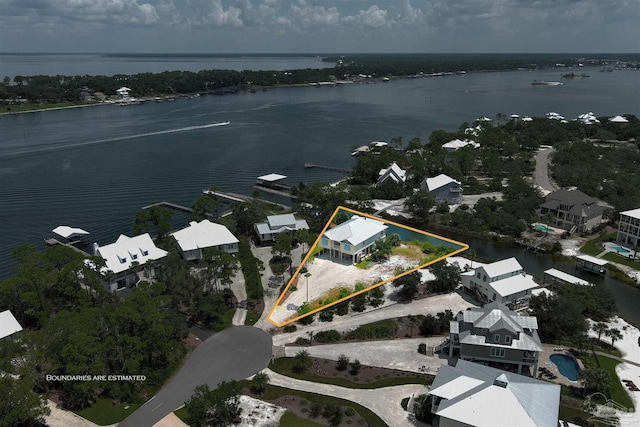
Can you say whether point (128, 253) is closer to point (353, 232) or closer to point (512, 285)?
point (353, 232)

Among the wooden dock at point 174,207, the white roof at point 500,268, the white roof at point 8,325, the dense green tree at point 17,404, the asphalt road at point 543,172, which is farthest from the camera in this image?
the asphalt road at point 543,172

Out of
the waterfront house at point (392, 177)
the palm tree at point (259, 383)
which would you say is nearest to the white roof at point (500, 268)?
the palm tree at point (259, 383)

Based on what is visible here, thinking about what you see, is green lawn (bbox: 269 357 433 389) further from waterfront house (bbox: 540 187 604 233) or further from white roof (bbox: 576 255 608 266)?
waterfront house (bbox: 540 187 604 233)

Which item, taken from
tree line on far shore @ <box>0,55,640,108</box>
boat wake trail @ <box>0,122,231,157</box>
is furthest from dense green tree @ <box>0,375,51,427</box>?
tree line on far shore @ <box>0,55,640,108</box>

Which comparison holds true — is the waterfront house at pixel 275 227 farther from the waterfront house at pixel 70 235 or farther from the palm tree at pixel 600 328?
the palm tree at pixel 600 328

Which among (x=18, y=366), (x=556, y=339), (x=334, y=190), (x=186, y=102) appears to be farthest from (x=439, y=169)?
(x=186, y=102)

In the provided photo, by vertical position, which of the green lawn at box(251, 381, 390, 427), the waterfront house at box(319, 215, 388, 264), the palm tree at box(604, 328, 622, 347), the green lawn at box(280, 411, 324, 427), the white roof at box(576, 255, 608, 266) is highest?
the waterfront house at box(319, 215, 388, 264)

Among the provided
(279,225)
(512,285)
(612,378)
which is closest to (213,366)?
(279,225)
